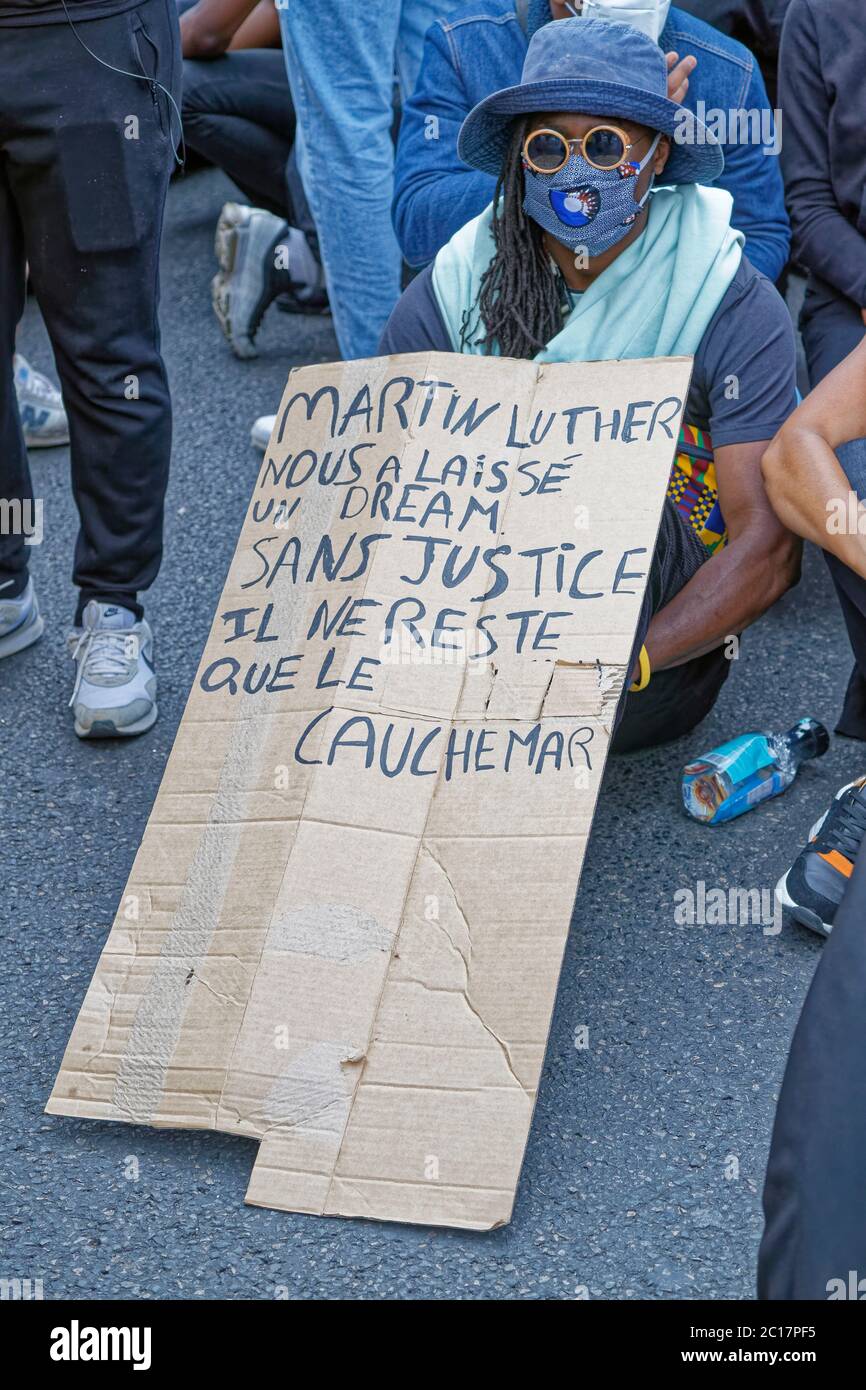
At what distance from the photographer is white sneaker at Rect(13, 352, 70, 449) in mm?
4031

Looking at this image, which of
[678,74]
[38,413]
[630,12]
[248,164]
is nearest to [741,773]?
[678,74]

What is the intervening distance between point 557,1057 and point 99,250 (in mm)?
1494

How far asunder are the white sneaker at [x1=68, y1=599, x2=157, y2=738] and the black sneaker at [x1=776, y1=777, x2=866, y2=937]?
1175 millimetres

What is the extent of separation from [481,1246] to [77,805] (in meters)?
1.18

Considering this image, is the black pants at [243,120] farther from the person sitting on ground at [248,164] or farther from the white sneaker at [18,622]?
the white sneaker at [18,622]

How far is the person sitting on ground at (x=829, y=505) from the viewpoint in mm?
2379

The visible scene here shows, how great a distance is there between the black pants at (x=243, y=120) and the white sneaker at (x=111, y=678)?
1.94m

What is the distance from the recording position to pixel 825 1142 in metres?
1.28

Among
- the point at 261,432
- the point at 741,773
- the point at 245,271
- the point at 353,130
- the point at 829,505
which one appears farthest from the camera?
the point at 245,271

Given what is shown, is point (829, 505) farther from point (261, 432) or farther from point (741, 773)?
point (261, 432)

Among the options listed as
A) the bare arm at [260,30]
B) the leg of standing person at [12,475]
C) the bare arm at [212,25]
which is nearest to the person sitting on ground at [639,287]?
the leg of standing person at [12,475]

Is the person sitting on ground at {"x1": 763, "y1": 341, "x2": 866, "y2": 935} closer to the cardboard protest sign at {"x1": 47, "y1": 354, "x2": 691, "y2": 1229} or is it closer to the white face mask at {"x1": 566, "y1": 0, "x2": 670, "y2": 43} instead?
the cardboard protest sign at {"x1": 47, "y1": 354, "x2": 691, "y2": 1229}

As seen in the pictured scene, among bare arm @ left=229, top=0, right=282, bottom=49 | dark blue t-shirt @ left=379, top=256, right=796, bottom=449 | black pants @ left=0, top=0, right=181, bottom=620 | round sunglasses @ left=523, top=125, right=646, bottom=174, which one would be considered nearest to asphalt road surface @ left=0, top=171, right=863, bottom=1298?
black pants @ left=0, top=0, right=181, bottom=620

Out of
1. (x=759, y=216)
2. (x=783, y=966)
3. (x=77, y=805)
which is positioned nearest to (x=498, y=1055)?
(x=783, y=966)
